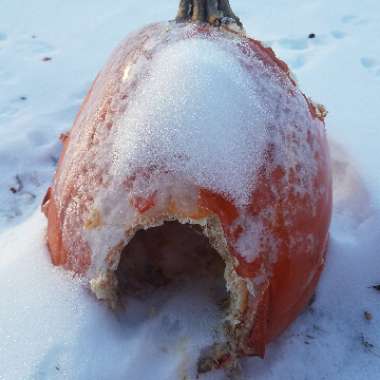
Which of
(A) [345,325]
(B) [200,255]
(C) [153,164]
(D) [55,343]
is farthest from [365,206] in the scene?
(D) [55,343]

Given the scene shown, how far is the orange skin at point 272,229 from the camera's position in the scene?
3.66ft

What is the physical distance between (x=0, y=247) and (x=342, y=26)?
2.09 meters

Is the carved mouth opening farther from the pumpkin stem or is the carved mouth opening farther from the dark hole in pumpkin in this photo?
the pumpkin stem

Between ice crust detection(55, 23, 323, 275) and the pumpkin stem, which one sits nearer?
ice crust detection(55, 23, 323, 275)

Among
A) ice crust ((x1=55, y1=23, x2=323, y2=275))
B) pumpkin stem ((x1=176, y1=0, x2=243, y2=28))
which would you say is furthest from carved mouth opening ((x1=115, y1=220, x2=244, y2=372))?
pumpkin stem ((x1=176, y1=0, x2=243, y2=28))

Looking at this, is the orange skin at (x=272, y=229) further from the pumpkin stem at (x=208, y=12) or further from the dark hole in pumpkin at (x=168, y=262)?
the dark hole in pumpkin at (x=168, y=262)

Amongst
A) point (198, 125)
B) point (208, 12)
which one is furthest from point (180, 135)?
point (208, 12)

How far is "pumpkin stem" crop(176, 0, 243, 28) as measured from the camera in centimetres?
140

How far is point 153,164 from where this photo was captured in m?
1.13

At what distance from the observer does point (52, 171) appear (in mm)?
2115

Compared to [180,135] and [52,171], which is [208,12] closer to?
[180,135]

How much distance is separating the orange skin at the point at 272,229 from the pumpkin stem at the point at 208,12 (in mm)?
69

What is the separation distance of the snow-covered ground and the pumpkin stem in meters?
0.69

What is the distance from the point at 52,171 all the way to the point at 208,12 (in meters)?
0.99
